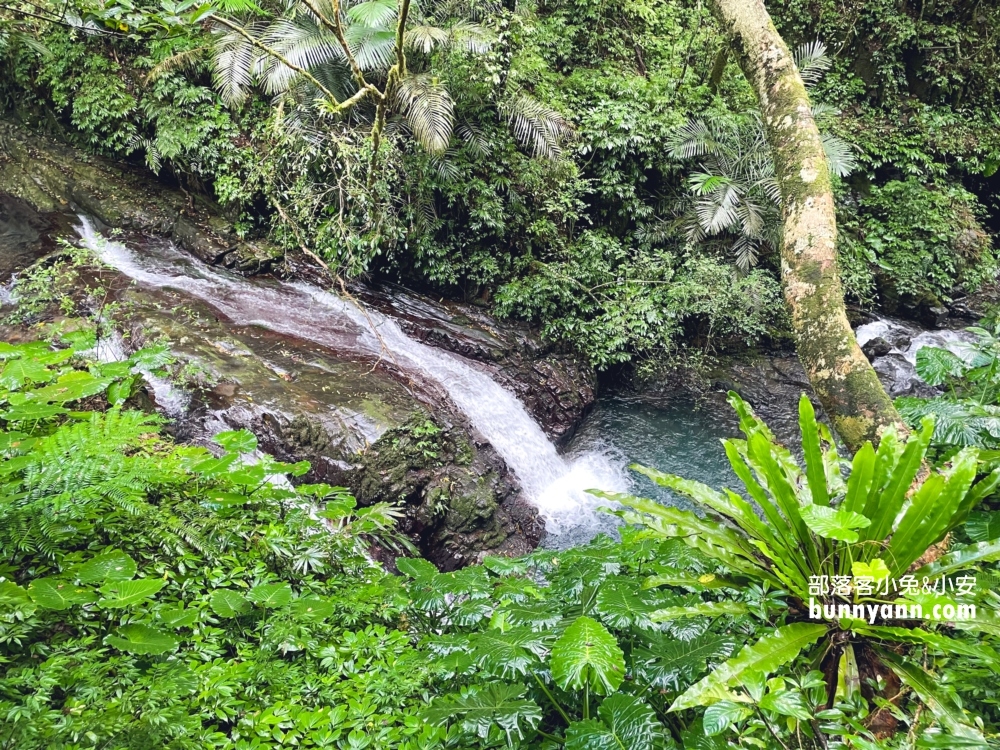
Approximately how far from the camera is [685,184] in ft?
26.3

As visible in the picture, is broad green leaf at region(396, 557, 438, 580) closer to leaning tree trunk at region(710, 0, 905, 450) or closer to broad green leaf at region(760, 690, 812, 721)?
broad green leaf at region(760, 690, 812, 721)

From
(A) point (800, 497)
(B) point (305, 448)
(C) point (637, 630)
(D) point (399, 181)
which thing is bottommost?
(B) point (305, 448)

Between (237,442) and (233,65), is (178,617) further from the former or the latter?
(233,65)

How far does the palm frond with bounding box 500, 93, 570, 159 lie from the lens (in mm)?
7129

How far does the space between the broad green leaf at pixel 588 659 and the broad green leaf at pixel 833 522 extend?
0.63 meters

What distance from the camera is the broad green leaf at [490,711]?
4.56 feet

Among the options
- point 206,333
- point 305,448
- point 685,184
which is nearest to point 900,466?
point 305,448

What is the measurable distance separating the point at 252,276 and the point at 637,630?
6.66 meters

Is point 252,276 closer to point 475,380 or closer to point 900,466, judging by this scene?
point 475,380

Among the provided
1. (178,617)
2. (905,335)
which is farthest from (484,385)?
(905,335)

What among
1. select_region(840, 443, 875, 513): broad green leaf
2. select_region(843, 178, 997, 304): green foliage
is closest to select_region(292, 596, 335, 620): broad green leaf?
select_region(840, 443, 875, 513): broad green leaf

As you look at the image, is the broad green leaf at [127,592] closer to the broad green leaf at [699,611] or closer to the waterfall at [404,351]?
the broad green leaf at [699,611]

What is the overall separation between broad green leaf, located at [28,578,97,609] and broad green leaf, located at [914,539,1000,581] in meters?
2.61

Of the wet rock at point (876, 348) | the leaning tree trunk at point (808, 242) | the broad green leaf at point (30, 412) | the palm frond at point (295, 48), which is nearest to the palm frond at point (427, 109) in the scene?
the palm frond at point (295, 48)
